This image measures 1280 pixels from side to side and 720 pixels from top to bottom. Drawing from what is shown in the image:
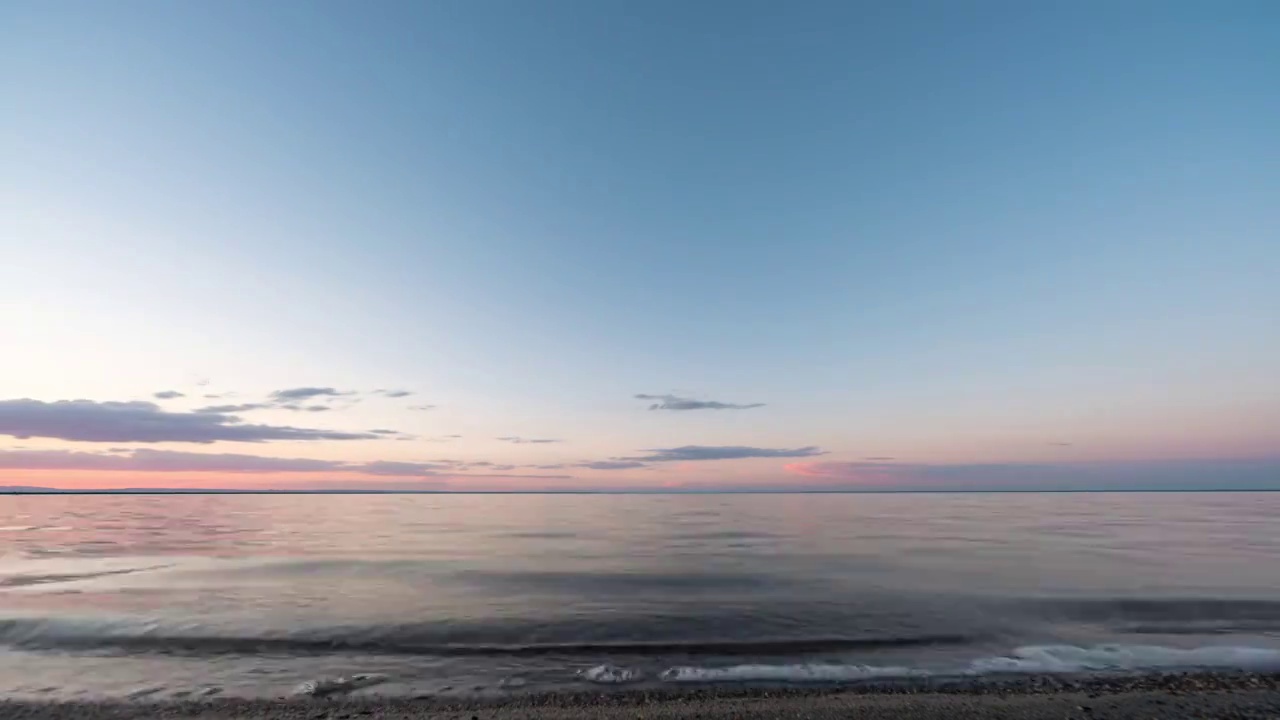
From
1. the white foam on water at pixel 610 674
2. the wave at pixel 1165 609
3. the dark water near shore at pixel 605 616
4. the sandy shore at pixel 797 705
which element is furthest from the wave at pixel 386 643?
the wave at pixel 1165 609

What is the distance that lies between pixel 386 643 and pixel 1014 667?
15.9 meters

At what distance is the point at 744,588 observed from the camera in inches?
960

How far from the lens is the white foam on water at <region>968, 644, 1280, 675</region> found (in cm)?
1387

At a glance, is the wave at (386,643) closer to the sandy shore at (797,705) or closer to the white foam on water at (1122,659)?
the white foam on water at (1122,659)

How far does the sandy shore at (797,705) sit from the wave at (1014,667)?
103 centimetres

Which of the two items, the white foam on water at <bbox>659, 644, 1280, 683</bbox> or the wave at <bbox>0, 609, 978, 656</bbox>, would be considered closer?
the white foam on water at <bbox>659, 644, 1280, 683</bbox>

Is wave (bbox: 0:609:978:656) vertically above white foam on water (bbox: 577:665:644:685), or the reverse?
white foam on water (bbox: 577:665:644:685)

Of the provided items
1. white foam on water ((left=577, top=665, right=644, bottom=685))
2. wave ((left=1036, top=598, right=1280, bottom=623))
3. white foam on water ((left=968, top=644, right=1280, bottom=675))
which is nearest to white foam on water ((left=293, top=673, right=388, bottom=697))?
white foam on water ((left=577, top=665, right=644, bottom=685))

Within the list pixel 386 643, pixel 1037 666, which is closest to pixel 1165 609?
pixel 1037 666

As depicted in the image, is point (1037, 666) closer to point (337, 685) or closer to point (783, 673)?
point (783, 673)

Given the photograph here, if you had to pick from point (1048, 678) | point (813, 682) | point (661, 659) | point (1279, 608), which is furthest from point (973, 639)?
point (1279, 608)

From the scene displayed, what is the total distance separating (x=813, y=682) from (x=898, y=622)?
7.48m

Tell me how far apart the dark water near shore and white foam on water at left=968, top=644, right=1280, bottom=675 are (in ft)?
0.29

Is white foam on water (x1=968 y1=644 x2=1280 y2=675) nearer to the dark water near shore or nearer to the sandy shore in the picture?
the dark water near shore
